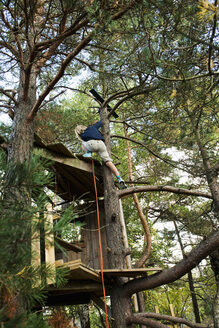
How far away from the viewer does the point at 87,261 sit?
6039 mm

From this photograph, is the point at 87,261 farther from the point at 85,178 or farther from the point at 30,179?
the point at 30,179

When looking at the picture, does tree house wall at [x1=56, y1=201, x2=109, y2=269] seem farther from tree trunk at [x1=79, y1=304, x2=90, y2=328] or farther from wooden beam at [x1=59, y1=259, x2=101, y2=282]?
tree trunk at [x1=79, y1=304, x2=90, y2=328]

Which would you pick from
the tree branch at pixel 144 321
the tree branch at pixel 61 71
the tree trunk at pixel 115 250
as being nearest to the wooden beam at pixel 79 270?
the tree trunk at pixel 115 250

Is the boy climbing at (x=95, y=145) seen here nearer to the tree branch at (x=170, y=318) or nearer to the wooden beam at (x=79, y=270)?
the wooden beam at (x=79, y=270)

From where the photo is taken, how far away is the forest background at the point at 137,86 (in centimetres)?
320

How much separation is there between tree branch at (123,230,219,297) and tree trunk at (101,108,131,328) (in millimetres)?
167

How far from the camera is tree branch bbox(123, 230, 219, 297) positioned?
144 inches

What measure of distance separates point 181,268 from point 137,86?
3.30 m

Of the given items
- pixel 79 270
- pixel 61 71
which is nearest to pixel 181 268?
pixel 79 270

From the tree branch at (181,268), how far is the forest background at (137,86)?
0.15 metres

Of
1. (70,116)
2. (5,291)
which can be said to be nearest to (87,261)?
(70,116)

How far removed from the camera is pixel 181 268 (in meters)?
3.82

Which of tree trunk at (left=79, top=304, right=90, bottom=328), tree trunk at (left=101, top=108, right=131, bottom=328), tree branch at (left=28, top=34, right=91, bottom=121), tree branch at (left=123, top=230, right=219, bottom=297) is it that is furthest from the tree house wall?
tree trunk at (left=79, top=304, right=90, bottom=328)

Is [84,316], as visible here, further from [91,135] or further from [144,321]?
[91,135]
